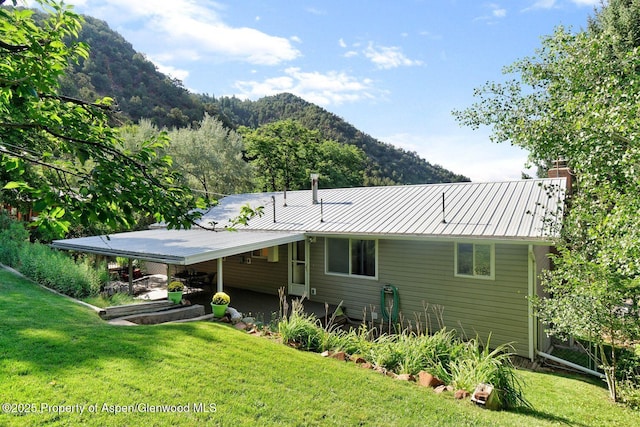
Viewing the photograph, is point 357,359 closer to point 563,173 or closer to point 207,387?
point 207,387

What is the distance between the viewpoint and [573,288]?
17.6 feet

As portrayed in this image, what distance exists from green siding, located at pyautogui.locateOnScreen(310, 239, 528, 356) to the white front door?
89cm

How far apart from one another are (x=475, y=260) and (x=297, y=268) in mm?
5608

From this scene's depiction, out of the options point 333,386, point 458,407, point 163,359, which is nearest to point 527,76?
point 458,407

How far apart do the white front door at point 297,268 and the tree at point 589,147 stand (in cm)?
698

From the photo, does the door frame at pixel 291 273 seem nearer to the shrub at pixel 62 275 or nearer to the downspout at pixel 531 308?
the shrub at pixel 62 275

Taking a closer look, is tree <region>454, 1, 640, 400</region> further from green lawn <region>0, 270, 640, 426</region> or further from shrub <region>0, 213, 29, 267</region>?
shrub <region>0, 213, 29, 267</region>

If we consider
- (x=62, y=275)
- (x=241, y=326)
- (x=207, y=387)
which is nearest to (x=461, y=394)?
(x=207, y=387)

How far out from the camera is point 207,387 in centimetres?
429

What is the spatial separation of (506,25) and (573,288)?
6762 millimetres

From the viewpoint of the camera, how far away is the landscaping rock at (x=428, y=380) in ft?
17.4

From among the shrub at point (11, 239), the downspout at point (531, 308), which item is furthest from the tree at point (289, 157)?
the downspout at point (531, 308)

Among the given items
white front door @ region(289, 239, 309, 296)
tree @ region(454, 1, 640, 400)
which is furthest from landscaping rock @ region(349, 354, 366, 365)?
white front door @ region(289, 239, 309, 296)

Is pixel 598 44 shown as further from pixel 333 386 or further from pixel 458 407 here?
pixel 333 386
